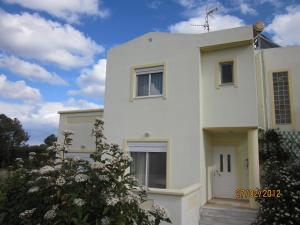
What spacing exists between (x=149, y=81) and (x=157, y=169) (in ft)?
14.9

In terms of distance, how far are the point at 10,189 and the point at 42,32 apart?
30.0 feet

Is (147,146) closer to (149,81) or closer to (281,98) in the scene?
(149,81)

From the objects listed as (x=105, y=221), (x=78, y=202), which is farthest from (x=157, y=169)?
(x=78, y=202)

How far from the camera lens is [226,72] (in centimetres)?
1281

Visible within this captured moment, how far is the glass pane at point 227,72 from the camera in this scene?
12.7 m

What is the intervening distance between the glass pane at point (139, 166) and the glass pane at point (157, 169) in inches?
13.2

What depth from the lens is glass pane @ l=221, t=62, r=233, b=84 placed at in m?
12.7

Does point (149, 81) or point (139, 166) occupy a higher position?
point (149, 81)

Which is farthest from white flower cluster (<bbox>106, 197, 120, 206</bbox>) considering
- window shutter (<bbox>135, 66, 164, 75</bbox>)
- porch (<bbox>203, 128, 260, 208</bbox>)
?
window shutter (<bbox>135, 66, 164, 75</bbox>)

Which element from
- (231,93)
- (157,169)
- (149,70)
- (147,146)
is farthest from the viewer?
(149,70)

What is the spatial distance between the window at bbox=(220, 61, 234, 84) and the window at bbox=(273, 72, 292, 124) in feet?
12.7

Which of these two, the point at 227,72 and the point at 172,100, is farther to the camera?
the point at 172,100

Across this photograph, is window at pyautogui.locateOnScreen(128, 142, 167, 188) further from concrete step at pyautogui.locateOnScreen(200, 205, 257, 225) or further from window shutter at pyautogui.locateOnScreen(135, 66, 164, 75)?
window shutter at pyautogui.locateOnScreen(135, 66, 164, 75)

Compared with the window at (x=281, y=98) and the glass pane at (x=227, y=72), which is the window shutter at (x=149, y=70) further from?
the window at (x=281, y=98)
